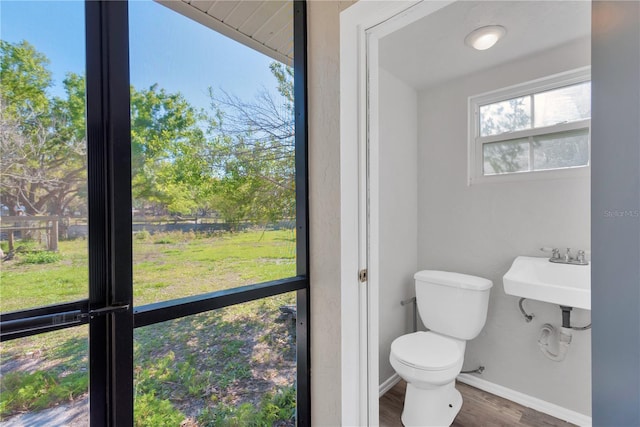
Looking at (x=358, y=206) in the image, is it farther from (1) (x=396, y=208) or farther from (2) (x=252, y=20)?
(1) (x=396, y=208)

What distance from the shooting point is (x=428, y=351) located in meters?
1.61

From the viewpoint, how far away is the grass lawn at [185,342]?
661mm

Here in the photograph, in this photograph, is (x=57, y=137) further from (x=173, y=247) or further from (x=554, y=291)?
(x=554, y=291)

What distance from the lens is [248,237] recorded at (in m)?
1.00

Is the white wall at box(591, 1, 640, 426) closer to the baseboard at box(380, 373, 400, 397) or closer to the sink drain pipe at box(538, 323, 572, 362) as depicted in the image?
the sink drain pipe at box(538, 323, 572, 362)

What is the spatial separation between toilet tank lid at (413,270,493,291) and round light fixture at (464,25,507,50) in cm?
137

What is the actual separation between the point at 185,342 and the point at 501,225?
1832mm

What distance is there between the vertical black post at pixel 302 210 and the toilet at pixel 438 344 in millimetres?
642

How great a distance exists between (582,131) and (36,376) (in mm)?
2379

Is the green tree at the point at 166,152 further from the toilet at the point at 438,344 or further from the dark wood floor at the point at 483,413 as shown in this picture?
the dark wood floor at the point at 483,413

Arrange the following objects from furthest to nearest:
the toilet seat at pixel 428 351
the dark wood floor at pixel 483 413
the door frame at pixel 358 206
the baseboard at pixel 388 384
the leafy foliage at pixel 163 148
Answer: the baseboard at pixel 388 384 < the dark wood floor at pixel 483 413 < the toilet seat at pixel 428 351 < the door frame at pixel 358 206 < the leafy foliage at pixel 163 148

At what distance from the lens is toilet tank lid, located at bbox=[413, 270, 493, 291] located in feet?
5.63

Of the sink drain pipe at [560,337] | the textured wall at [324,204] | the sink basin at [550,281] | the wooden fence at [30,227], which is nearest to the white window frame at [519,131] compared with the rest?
the sink basin at [550,281]

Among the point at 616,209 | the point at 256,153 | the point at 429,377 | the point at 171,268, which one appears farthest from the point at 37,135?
the point at 429,377
